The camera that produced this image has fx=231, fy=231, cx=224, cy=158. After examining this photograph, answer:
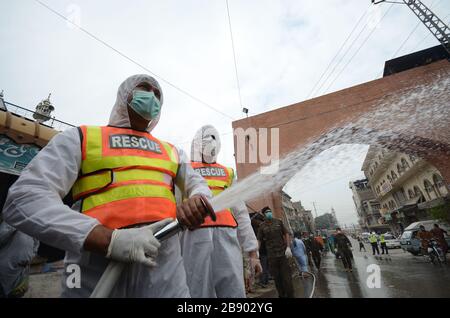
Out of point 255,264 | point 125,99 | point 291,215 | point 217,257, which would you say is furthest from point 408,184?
point 125,99

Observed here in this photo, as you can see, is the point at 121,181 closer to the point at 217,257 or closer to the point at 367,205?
the point at 217,257

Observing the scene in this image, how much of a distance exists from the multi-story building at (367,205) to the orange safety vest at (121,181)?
66629 mm

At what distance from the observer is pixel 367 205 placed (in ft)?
198

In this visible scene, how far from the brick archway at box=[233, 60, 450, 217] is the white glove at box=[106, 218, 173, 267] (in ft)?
38.9

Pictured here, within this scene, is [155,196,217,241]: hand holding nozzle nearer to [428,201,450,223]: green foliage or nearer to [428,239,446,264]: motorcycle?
[428,239,446,264]: motorcycle

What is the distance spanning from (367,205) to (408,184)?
118 feet

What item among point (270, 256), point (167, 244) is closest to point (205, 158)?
point (167, 244)

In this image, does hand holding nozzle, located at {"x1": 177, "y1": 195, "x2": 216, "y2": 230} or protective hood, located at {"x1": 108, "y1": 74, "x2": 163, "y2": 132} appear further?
protective hood, located at {"x1": 108, "y1": 74, "x2": 163, "y2": 132}

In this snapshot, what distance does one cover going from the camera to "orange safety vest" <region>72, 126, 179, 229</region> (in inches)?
48.9

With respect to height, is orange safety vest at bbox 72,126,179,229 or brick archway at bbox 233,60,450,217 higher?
brick archway at bbox 233,60,450,217

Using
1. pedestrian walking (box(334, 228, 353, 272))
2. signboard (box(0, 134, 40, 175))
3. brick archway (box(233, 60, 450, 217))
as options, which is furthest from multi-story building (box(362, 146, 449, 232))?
signboard (box(0, 134, 40, 175))
